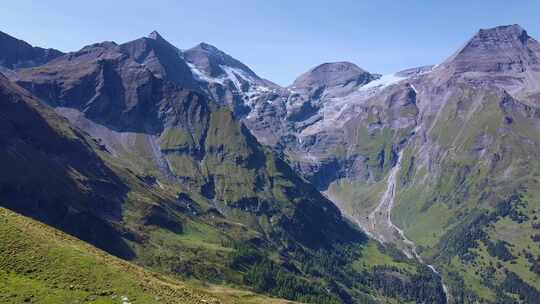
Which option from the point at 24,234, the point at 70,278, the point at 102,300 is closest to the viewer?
the point at 102,300

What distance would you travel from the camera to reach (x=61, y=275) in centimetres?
5812

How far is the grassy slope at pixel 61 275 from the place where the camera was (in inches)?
2137

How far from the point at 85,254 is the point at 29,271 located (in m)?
8.11

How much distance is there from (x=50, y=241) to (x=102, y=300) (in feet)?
51.6

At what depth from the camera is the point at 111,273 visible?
61.4 metres

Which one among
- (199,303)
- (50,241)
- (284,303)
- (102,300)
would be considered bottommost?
(284,303)

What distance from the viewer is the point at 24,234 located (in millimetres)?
63719

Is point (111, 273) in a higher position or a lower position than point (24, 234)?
lower

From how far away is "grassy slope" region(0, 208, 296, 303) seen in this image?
54.3 meters

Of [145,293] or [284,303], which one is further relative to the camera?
[284,303]

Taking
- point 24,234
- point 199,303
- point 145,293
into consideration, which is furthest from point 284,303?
point 24,234

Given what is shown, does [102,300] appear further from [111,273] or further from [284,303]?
[284,303]

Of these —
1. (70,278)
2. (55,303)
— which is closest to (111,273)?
(70,278)

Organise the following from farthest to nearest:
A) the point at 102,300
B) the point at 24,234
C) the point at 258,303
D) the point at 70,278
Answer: the point at 258,303, the point at 24,234, the point at 70,278, the point at 102,300
